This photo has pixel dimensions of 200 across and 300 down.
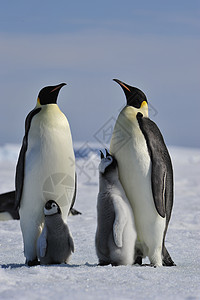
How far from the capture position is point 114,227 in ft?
12.9

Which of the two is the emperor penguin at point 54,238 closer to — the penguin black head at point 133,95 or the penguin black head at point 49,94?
the penguin black head at point 49,94

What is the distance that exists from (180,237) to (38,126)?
2.66m

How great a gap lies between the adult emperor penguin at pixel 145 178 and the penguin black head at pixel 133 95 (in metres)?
0.14

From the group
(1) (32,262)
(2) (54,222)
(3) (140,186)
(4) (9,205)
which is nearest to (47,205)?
(2) (54,222)

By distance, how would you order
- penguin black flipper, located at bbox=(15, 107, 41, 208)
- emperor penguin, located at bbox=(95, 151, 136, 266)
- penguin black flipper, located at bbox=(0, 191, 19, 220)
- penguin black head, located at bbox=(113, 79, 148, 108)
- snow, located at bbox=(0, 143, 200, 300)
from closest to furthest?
snow, located at bbox=(0, 143, 200, 300), emperor penguin, located at bbox=(95, 151, 136, 266), penguin black flipper, located at bbox=(15, 107, 41, 208), penguin black head, located at bbox=(113, 79, 148, 108), penguin black flipper, located at bbox=(0, 191, 19, 220)

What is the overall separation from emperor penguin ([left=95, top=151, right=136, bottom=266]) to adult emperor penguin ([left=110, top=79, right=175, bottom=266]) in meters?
0.14

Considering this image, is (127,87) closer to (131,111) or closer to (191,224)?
(131,111)

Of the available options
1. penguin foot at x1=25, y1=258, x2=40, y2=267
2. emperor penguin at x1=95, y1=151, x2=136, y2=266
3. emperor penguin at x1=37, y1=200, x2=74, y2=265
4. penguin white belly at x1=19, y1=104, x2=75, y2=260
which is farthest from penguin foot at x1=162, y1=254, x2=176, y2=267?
penguin foot at x1=25, y1=258, x2=40, y2=267

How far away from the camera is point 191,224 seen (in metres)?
7.21

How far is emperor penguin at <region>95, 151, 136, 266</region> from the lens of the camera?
3.95 m

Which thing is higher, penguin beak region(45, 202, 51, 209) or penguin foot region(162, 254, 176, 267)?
penguin beak region(45, 202, 51, 209)

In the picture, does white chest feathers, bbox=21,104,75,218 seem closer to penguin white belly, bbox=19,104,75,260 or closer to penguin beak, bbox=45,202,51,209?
penguin white belly, bbox=19,104,75,260

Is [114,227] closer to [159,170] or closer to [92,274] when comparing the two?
[92,274]

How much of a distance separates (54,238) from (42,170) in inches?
22.3
